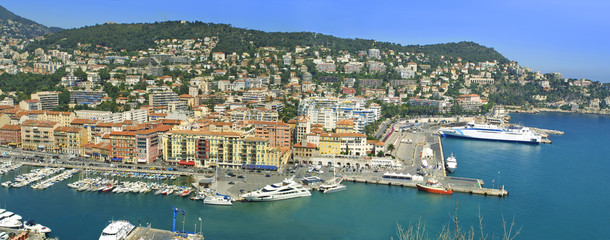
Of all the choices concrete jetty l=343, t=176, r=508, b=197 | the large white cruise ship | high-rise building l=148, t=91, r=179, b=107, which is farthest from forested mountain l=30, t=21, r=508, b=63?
concrete jetty l=343, t=176, r=508, b=197

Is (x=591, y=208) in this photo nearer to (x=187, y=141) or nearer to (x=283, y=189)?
(x=283, y=189)

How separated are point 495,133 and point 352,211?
694 inches

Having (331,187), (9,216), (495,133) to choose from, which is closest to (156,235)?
(9,216)

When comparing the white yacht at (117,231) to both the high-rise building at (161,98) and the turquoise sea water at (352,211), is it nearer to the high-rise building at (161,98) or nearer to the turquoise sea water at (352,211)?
the turquoise sea water at (352,211)

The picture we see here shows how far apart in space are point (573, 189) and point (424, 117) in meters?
20.6

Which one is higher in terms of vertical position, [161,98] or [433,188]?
[161,98]

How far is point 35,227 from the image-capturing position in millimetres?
10977

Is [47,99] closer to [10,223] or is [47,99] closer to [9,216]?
[9,216]

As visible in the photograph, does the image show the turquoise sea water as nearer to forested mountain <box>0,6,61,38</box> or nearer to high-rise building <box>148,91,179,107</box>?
high-rise building <box>148,91,179,107</box>

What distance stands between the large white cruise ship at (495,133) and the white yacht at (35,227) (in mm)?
22825

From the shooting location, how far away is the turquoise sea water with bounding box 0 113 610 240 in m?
11.6

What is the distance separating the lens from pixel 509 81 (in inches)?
2216

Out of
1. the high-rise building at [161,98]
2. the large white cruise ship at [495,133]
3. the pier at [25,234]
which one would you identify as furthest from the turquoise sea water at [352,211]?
the high-rise building at [161,98]

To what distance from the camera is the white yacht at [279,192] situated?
13.7 metres
